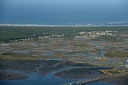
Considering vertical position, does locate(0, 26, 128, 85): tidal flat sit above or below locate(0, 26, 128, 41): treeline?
below

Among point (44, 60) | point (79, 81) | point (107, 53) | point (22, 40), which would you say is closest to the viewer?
point (79, 81)

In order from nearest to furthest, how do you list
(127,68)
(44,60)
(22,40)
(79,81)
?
(79,81) → (127,68) → (44,60) → (22,40)

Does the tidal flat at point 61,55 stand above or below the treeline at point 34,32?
below

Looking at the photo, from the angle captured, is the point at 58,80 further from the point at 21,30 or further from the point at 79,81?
the point at 21,30

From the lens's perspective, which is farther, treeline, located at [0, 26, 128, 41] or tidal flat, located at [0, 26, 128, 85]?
treeline, located at [0, 26, 128, 41]

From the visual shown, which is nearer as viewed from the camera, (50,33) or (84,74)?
(84,74)

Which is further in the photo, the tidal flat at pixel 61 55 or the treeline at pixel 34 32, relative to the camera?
the treeline at pixel 34 32

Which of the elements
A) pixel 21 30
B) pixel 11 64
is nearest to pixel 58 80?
pixel 11 64

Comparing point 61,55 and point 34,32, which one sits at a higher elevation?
point 34,32

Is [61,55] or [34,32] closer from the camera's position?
[61,55]
